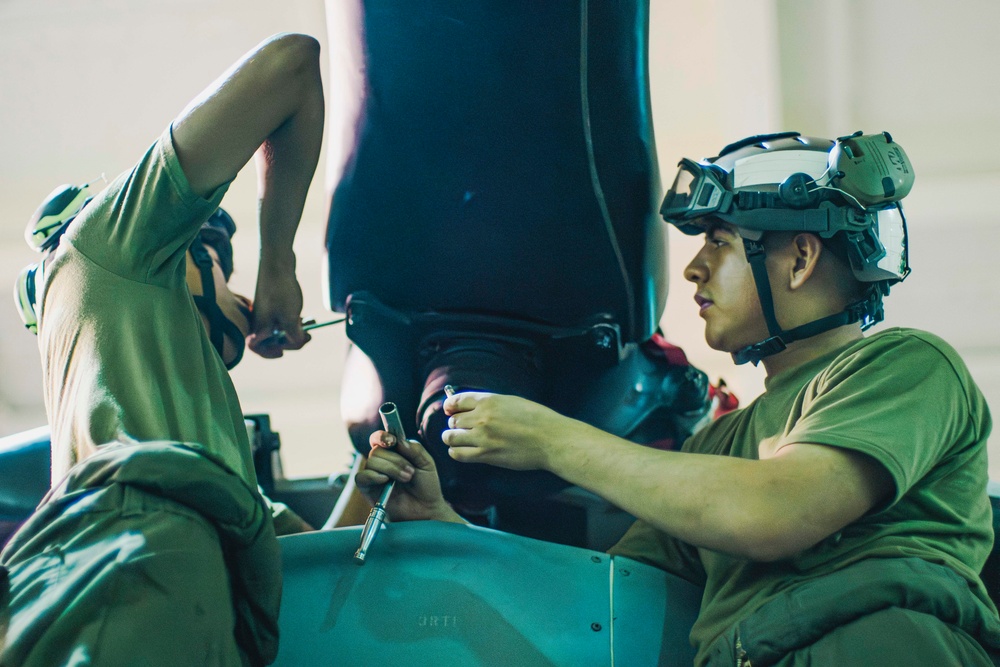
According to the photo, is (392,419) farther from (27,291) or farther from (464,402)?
(27,291)

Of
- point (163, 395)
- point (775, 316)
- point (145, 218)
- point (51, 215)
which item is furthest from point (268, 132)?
point (775, 316)

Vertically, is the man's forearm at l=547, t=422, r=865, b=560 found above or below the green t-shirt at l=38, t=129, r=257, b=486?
below

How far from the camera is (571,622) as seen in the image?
3.54ft

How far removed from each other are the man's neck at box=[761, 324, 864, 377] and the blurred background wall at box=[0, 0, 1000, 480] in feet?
7.63

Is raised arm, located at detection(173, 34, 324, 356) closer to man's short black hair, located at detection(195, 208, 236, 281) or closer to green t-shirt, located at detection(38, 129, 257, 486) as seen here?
green t-shirt, located at detection(38, 129, 257, 486)

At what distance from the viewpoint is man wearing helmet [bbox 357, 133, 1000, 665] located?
0.90 meters

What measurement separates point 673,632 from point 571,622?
0.12m

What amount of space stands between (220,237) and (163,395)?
1.70 feet

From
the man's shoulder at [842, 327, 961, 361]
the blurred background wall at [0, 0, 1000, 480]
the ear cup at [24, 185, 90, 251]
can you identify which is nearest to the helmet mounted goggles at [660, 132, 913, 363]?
the man's shoulder at [842, 327, 961, 361]

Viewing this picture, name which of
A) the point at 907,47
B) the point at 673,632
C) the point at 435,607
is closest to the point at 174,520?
the point at 435,607

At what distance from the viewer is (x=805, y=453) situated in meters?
0.94

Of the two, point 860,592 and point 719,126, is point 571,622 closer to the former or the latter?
point 860,592

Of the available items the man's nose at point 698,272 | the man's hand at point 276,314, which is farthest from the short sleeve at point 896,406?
the man's hand at point 276,314

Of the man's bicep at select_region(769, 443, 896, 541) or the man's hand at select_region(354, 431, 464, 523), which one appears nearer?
the man's bicep at select_region(769, 443, 896, 541)
